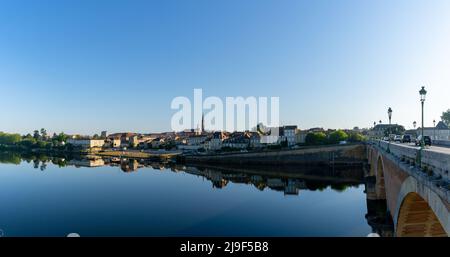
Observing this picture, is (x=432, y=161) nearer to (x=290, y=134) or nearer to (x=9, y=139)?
(x=290, y=134)

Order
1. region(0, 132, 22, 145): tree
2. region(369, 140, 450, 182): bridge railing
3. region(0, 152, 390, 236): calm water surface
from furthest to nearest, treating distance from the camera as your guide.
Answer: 1. region(0, 132, 22, 145): tree
2. region(0, 152, 390, 236): calm water surface
3. region(369, 140, 450, 182): bridge railing

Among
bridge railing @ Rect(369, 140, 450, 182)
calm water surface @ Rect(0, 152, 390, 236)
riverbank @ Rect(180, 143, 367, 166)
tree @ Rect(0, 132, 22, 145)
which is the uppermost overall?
bridge railing @ Rect(369, 140, 450, 182)

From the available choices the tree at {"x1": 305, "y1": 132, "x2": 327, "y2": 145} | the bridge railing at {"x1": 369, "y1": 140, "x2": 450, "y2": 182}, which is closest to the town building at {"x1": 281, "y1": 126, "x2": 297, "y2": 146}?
the tree at {"x1": 305, "y1": 132, "x2": 327, "y2": 145}

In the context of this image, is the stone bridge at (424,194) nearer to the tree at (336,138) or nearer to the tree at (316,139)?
the tree at (316,139)

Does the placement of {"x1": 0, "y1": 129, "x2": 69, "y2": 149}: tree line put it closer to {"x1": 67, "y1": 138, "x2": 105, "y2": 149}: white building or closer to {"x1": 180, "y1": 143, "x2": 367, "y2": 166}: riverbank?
{"x1": 67, "y1": 138, "x2": 105, "y2": 149}: white building

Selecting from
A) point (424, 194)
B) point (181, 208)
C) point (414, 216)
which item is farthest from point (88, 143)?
point (424, 194)

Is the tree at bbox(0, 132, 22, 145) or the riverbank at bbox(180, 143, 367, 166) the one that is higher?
the tree at bbox(0, 132, 22, 145)

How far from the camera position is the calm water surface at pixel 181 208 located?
21.4 meters

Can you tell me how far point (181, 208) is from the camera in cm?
2805

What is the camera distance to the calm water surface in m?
21.4

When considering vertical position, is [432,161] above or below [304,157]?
above

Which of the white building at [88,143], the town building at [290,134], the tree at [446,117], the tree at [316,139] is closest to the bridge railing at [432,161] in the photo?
the tree at [316,139]
